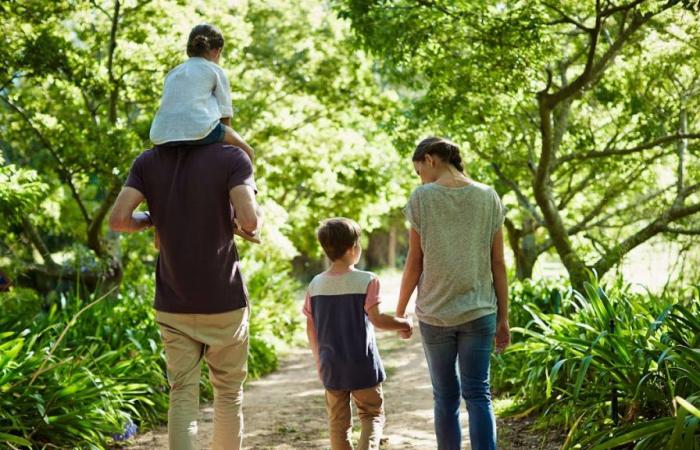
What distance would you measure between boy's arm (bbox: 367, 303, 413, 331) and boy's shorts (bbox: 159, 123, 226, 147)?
1011mm

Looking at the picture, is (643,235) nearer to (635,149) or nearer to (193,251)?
(635,149)

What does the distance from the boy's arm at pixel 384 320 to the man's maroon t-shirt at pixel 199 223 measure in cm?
66

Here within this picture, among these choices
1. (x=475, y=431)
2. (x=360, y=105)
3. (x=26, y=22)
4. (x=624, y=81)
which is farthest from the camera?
(x=360, y=105)

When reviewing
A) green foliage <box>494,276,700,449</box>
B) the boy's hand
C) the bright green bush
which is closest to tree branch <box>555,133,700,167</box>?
green foliage <box>494,276,700,449</box>

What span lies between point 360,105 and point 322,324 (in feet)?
29.8

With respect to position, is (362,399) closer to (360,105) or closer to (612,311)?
(612,311)

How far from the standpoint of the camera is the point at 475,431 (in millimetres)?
3693

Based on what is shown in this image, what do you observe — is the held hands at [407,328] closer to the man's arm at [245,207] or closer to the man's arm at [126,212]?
the man's arm at [245,207]

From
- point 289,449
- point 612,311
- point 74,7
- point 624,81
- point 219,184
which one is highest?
point 74,7

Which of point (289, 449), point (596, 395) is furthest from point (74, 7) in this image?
point (596, 395)

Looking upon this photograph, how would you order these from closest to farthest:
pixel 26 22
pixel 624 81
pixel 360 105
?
1. pixel 26 22
2. pixel 624 81
3. pixel 360 105

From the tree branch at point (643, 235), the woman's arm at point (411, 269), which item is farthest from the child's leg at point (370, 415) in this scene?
the tree branch at point (643, 235)

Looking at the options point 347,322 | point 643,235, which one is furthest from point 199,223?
point 643,235

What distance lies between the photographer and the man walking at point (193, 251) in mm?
3367
